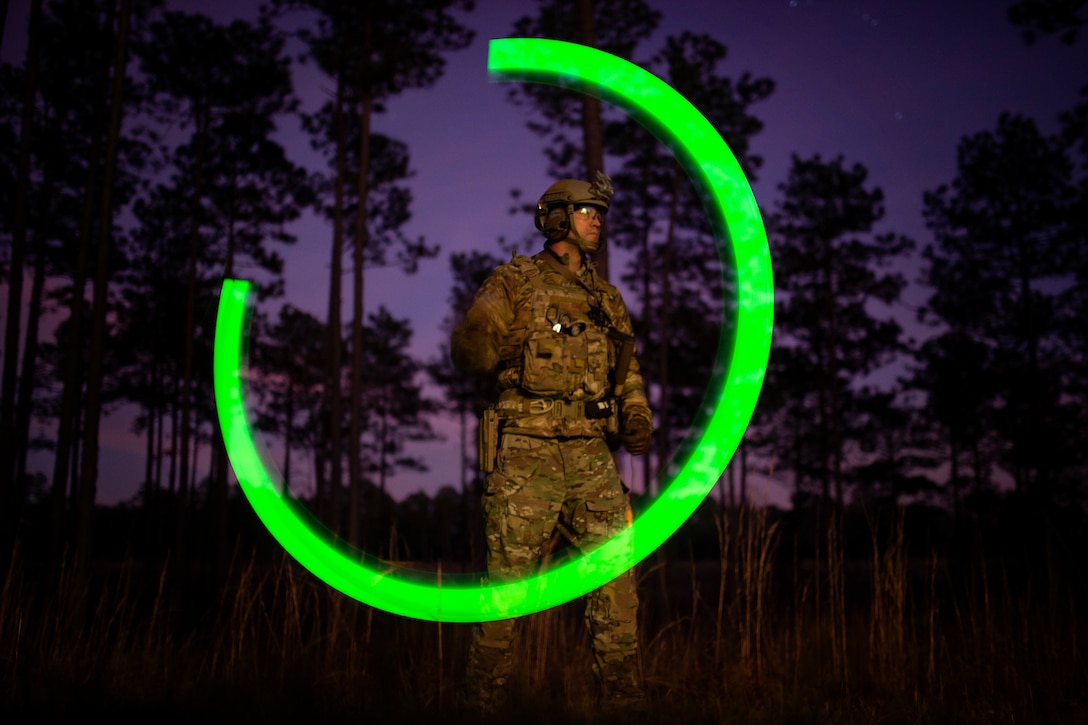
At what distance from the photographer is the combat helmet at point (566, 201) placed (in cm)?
446

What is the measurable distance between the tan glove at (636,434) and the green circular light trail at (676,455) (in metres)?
0.23

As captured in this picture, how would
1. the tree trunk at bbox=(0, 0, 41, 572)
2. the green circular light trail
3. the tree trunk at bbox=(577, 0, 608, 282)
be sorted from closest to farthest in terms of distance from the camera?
the green circular light trail
the tree trunk at bbox=(577, 0, 608, 282)
the tree trunk at bbox=(0, 0, 41, 572)

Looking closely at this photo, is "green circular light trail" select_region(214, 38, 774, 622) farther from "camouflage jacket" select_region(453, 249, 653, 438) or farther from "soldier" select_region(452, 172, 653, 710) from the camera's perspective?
"camouflage jacket" select_region(453, 249, 653, 438)

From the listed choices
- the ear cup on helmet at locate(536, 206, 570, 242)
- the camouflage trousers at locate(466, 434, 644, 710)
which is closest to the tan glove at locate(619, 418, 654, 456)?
the camouflage trousers at locate(466, 434, 644, 710)

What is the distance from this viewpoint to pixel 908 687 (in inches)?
190

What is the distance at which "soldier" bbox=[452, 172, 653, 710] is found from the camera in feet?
13.4

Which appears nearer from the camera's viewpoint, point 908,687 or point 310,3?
point 908,687

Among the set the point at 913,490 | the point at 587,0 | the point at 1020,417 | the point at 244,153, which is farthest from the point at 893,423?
the point at 587,0

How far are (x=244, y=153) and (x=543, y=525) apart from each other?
19553 millimetres

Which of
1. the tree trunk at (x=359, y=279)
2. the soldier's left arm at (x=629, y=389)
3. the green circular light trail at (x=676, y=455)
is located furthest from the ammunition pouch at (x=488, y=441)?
the tree trunk at (x=359, y=279)

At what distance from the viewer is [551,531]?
427 centimetres

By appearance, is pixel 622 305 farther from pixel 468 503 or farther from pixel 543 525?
pixel 468 503

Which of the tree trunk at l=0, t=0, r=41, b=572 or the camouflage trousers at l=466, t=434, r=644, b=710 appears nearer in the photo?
the camouflage trousers at l=466, t=434, r=644, b=710

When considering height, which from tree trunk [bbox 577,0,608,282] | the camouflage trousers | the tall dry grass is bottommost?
the tall dry grass
